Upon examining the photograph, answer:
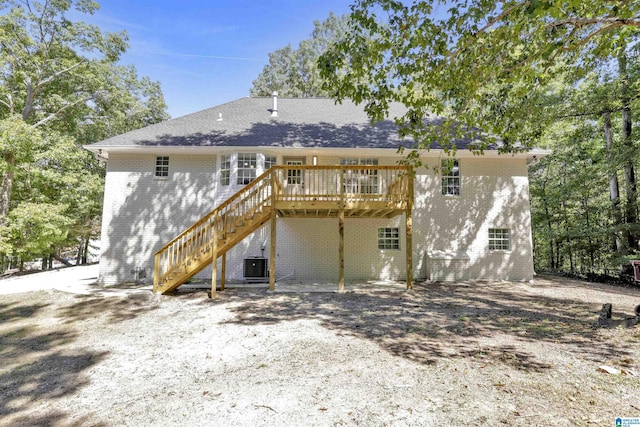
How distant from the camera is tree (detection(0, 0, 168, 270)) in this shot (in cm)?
1295

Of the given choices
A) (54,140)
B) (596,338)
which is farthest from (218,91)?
(596,338)

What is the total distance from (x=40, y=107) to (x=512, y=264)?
80.4ft

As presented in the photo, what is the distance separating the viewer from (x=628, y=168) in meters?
12.7

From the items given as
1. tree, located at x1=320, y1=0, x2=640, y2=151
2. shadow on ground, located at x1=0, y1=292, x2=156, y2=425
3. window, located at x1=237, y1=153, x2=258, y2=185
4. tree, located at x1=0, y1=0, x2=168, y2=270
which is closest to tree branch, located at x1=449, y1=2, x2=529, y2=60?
tree, located at x1=320, y1=0, x2=640, y2=151

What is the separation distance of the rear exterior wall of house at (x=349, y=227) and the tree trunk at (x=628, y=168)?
12.1 ft

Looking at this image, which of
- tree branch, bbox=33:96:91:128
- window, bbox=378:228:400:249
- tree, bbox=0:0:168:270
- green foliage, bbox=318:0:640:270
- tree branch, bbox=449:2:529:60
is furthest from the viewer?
tree branch, bbox=33:96:91:128

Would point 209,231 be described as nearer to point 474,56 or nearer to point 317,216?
point 317,216

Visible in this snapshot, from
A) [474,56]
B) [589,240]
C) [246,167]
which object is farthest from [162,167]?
[589,240]

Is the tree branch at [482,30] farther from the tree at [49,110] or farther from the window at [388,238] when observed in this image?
the tree at [49,110]

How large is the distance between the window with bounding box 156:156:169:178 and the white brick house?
0.04 meters

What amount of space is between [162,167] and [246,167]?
136 inches

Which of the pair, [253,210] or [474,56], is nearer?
[474,56]

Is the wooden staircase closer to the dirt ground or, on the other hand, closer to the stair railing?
the stair railing

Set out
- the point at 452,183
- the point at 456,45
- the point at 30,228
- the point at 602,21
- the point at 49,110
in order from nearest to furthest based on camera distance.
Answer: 1. the point at 602,21
2. the point at 456,45
3. the point at 452,183
4. the point at 30,228
5. the point at 49,110
